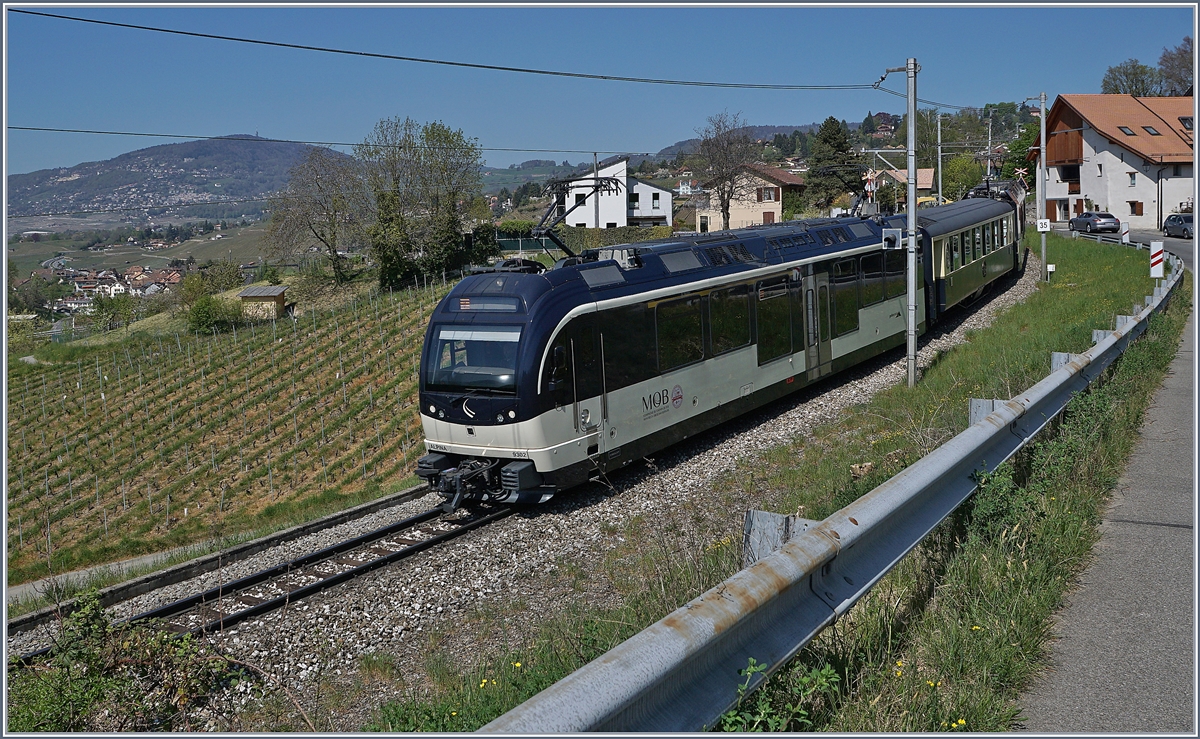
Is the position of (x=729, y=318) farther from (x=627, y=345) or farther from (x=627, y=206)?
Answer: (x=627, y=206)

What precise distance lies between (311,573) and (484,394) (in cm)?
284

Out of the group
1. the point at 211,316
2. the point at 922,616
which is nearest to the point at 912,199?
the point at 922,616

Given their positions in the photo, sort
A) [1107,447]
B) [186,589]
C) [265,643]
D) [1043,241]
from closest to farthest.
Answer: [1107,447]
[265,643]
[186,589]
[1043,241]

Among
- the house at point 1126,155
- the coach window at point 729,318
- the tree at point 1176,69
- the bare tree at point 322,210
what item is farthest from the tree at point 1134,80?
the coach window at point 729,318

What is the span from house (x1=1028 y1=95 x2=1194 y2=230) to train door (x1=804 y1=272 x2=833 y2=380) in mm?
49948

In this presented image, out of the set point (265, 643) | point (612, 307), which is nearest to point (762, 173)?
point (612, 307)

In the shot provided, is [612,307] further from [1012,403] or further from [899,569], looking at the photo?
[899,569]

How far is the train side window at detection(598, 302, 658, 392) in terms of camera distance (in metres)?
12.4

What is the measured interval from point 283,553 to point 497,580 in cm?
356

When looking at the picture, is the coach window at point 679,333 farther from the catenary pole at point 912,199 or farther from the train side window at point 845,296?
the catenary pole at point 912,199

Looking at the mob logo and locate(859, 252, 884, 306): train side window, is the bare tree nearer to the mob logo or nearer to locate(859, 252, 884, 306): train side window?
locate(859, 252, 884, 306): train side window

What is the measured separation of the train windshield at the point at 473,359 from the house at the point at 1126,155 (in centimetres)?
5769

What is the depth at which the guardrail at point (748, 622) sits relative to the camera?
236cm

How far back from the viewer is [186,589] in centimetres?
1092
